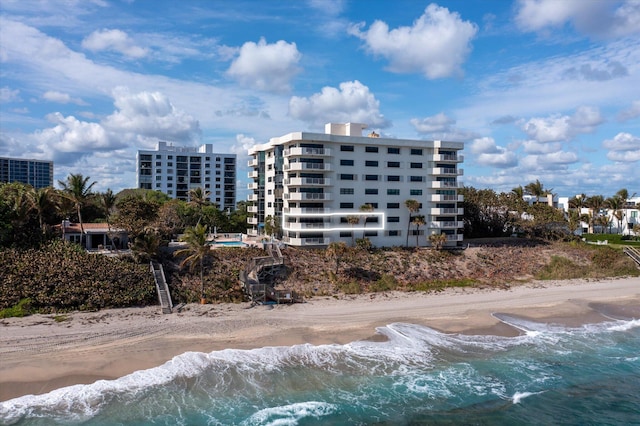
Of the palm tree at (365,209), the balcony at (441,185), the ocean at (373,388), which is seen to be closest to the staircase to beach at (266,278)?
the ocean at (373,388)

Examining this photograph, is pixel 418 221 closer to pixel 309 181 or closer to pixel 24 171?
pixel 309 181

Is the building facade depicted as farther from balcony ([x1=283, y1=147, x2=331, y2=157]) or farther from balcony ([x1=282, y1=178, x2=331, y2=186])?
balcony ([x1=282, y1=178, x2=331, y2=186])

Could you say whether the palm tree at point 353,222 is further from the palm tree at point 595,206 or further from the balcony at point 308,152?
the palm tree at point 595,206

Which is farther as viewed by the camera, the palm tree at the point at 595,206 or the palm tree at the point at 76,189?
the palm tree at the point at 595,206

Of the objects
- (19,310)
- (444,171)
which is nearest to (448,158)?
(444,171)

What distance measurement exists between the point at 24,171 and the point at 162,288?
594 feet

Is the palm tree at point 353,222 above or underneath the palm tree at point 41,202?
underneath

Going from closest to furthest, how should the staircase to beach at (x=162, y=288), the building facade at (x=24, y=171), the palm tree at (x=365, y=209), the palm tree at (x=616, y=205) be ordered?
the staircase to beach at (x=162, y=288) → the palm tree at (x=365, y=209) → the palm tree at (x=616, y=205) → the building facade at (x=24, y=171)

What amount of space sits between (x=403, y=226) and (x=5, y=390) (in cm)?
4635

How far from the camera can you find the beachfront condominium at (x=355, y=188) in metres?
56.1

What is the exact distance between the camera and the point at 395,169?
60.9 m

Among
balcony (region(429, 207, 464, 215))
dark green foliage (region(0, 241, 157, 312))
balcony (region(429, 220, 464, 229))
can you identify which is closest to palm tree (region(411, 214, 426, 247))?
balcony (region(429, 207, 464, 215))

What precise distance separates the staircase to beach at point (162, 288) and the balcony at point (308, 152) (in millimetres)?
21450

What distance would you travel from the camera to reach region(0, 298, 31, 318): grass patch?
3438 centimetres
